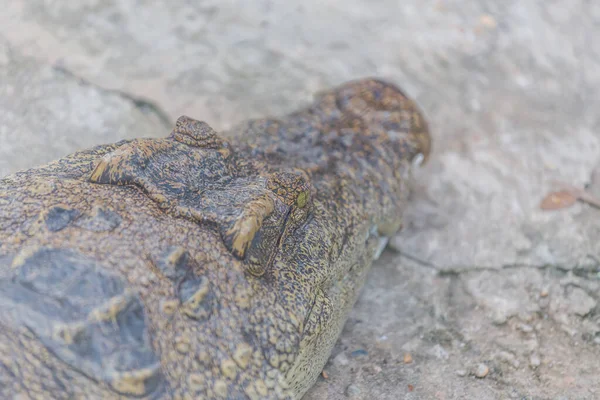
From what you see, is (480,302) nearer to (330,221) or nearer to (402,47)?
(330,221)

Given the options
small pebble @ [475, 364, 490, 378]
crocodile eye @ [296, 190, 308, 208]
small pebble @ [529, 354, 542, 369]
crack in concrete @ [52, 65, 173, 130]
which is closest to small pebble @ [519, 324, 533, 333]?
small pebble @ [529, 354, 542, 369]

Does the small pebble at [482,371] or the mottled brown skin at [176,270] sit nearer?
the mottled brown skin at [176,270]

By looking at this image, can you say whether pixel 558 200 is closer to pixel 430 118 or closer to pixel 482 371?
pixel 430 118

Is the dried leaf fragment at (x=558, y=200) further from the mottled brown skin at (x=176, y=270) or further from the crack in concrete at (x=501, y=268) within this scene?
the mottled brown skin at (x=176, y=270)

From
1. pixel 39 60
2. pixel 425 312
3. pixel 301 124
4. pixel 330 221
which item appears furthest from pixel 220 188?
pixel 39 60

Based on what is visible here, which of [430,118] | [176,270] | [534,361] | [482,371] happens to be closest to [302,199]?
[176,270]

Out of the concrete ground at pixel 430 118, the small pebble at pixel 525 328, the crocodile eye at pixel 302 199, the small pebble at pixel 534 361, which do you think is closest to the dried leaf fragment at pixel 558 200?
the concrete ground at pixel 430 118
